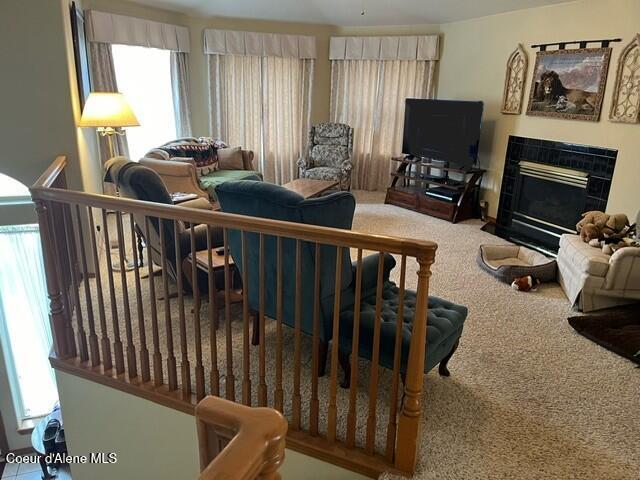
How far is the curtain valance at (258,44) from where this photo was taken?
240 inches

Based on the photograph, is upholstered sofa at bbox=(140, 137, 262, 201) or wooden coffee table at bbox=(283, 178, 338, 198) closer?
upholstered sofa at bbox=(140, 137, 262, 201)

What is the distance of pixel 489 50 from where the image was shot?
535 cm

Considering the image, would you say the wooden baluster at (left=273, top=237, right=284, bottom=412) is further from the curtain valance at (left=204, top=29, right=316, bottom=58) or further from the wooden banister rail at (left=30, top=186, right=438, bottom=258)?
the curtain valance at (left=204, top=29, right=316, bottom=58)

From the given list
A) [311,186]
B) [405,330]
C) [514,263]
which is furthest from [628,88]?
Answer: [405,330]

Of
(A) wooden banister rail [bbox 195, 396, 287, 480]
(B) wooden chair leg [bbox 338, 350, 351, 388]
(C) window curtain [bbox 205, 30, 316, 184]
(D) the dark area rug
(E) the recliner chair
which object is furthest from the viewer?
(C) window curtain [bbox 205, 30, 316, 184]

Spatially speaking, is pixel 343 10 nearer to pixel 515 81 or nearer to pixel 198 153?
pixel 515 81

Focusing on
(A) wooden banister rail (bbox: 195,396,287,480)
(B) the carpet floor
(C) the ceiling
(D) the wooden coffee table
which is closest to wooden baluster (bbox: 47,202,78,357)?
(B) the carpet floor

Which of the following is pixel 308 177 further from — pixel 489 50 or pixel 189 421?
pixel 189 421

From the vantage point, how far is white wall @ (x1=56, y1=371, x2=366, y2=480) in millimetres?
2379

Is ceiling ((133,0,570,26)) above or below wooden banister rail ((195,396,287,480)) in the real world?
above

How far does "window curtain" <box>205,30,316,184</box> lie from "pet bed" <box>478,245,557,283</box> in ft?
12.0

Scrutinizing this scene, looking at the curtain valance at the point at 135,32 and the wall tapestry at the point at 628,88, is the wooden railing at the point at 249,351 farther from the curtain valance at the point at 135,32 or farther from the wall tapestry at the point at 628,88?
the wall tapestry at the point at 628,88

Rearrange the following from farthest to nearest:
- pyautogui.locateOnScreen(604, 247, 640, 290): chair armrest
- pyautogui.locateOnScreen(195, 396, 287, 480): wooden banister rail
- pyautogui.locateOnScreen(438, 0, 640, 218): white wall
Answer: pyautogui.locateOnScreen(438, 0, 640, 218): white wall, pyautogui.locateOnScreen(604, 247, 640, 290): chair armrest, pyautogui.locateOnScreen(195, 396, 287, 480): wooden banister rail

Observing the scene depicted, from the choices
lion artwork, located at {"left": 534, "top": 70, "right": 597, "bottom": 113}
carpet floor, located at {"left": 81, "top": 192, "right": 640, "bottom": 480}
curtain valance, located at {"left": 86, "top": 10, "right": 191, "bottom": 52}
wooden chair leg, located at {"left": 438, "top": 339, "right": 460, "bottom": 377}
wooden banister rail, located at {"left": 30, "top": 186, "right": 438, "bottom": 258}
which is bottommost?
carpet floor, located at {"left": 81, "top": 192, "right": 640, "bottom": 480}
